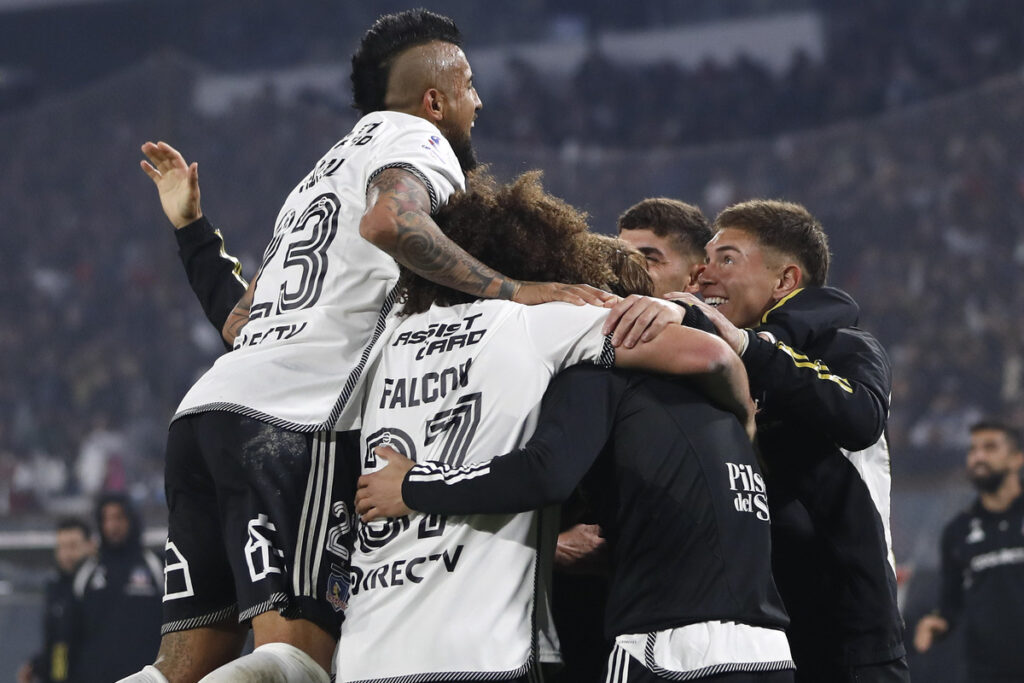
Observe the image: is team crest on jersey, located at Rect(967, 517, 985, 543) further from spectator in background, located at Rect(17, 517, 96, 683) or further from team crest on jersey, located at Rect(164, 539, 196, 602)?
spectator in background, located at Rect(17, 517, 96, 683)

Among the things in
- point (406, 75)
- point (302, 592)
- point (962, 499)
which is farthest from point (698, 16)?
point (302, 592)

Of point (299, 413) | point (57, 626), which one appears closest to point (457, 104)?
point (299, 413)

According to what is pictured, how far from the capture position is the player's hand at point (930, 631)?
641 cm

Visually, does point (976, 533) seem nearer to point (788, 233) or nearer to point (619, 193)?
point (788, 233)

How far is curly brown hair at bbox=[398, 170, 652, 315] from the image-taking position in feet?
8.63

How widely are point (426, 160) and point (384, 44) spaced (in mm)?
594

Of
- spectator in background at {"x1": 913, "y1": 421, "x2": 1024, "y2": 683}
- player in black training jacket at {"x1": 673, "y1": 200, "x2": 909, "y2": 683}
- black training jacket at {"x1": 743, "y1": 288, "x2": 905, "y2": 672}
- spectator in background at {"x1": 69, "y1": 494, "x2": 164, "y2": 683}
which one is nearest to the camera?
player in black training jacket at {"x1": 673, "y1": 200, "x2": 909, "y2": 683}

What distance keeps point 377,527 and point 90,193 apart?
1302 centimetres

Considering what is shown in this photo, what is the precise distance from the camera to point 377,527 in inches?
98.3

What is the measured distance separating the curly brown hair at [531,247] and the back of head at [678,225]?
83cm

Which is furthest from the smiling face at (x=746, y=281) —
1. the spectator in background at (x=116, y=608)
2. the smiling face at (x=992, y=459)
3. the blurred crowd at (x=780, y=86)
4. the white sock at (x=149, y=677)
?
the blurred crowd at (x=780, y=86)

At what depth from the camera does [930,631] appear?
643 cm

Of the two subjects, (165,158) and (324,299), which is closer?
(324,299)

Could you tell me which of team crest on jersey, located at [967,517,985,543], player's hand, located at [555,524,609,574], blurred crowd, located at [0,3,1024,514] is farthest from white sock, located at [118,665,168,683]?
→ blurred crowd, located at [0,3,1024,514]
